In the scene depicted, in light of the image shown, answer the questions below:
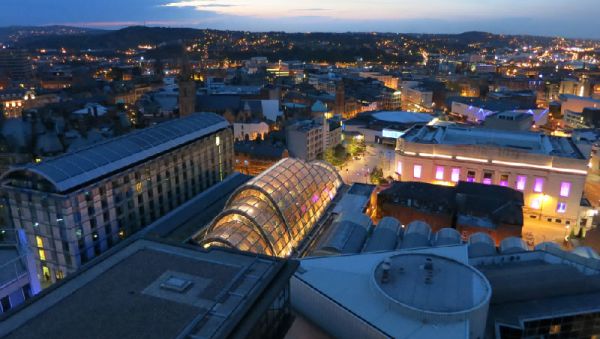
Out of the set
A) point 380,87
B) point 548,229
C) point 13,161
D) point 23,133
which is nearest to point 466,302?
point 548,229

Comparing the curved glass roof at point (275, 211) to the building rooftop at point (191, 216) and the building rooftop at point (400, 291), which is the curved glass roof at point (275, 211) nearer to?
the building rooftop at point (191, 216)

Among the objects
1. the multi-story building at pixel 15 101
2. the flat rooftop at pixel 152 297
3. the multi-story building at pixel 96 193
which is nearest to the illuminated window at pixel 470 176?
the multi-story building at pixel 96 193

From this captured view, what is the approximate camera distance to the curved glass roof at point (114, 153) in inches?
1396

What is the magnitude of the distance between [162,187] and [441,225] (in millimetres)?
31178

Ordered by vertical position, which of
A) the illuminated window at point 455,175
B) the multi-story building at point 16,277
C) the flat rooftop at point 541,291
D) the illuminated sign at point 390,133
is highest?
the multi-story building at point 16,277

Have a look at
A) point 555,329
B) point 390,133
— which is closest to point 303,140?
point 390,133

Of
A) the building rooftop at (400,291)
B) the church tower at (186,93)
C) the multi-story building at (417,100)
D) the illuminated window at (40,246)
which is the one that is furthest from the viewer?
the multi-story building at (417,100)

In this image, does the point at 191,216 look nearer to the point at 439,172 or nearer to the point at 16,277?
the point at 16,277

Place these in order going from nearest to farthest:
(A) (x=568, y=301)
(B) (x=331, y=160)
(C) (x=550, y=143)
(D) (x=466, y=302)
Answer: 1. (D) (x=466, y=302)
2. (A) (x=568, y=301)
3. (C) (x=550, y=143)
4. (B) (x=331, y=160)

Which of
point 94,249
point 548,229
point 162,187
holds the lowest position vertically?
point 548,229

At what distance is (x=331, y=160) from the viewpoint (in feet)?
262

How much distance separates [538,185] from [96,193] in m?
53.2

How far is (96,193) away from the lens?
1473 inches

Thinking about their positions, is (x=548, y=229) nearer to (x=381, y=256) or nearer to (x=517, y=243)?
(x=517, y=243)
